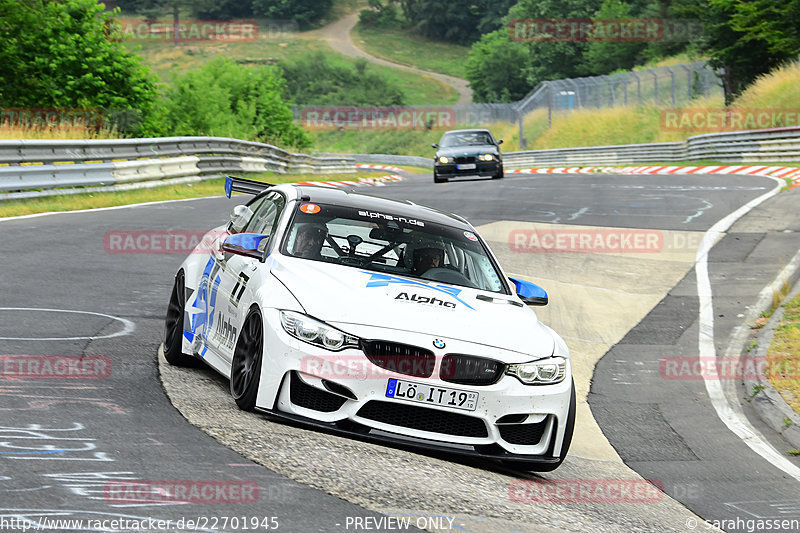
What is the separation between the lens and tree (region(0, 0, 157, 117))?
28.4 metres

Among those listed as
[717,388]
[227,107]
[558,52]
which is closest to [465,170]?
[227,107]

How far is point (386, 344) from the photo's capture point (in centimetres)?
615

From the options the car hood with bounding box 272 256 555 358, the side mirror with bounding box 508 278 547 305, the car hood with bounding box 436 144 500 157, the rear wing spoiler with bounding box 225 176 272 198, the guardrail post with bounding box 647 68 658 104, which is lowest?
the car hood with bounding box 436 144 500 157

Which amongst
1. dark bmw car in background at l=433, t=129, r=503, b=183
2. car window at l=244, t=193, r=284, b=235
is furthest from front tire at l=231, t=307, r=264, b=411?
dark bmw car in background at l=433, t=129, r=503, b=183

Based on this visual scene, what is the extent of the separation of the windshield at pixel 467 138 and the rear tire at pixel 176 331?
24.9 m

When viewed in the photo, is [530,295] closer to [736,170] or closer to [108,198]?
[108,198]

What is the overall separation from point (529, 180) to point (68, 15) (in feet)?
46.5

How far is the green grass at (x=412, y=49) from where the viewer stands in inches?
5748

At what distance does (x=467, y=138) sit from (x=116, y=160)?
1340cm

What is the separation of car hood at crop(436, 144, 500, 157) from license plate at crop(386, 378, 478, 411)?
26378 millimetres

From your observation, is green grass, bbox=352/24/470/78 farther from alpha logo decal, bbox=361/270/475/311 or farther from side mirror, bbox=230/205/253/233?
alpha logo decal, bbox=361/270/475/311

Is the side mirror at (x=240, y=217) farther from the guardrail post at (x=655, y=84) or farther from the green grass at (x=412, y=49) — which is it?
the green grass at (x=412, y=49)

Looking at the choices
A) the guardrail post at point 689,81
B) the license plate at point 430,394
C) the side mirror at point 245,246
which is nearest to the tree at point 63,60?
the side mirror at point 245,246

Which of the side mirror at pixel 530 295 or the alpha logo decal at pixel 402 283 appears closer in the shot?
the alpha logo decal at pixel 402 283
